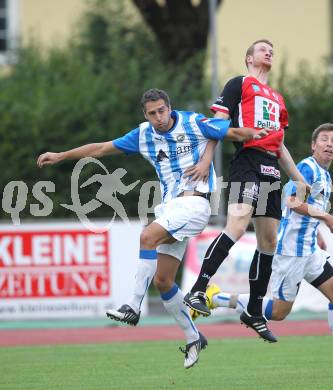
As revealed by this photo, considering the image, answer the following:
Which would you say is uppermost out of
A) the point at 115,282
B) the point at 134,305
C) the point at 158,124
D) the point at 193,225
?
the point at 158,124

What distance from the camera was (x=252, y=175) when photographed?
29.7 ft

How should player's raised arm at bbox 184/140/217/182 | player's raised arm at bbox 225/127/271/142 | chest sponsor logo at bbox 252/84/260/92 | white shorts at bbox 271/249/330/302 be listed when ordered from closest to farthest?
player's raised arm at bbox 225/127/271/142 < player's raised arm at bbox 184/140/217/182 < chest sponsor logo at bbox 252/84/260/92 < white shorts at bbox 271/249/330/302

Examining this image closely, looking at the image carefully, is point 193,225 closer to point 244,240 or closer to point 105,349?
point 105,349

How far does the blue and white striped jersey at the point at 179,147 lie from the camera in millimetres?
8984

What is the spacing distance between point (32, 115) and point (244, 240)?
4.82 m

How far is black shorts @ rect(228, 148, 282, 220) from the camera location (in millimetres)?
9008

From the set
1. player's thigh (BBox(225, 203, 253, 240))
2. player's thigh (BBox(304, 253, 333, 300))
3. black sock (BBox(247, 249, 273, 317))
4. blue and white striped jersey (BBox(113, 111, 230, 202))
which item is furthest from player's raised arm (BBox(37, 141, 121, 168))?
player's thigh (BBox(304, 253, 333, 300))

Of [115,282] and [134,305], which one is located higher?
[134,305]

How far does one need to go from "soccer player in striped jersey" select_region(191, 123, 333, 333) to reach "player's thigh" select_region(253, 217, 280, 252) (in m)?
0.47

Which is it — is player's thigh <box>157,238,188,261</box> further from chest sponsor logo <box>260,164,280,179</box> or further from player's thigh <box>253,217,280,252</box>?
chest sponsor logo <box>260,164,280,179</box>

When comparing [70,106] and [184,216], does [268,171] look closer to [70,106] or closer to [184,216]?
[184,216]

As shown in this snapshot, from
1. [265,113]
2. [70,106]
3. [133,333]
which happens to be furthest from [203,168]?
[70,106]

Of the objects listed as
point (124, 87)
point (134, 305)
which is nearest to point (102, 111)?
point (124, 87)

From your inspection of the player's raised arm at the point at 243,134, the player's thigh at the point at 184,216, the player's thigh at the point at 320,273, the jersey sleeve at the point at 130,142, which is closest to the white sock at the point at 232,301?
the player's thigh at the point at 320,273
